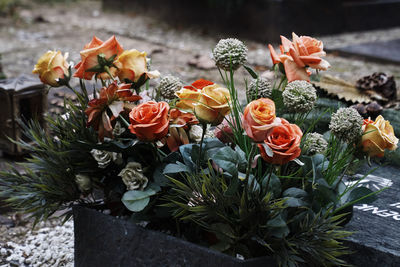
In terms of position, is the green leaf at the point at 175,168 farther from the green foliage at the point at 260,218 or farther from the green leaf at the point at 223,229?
the green leaf at the point at 223,229

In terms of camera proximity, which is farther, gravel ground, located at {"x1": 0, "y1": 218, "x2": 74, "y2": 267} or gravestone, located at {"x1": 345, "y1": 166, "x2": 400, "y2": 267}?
Result: gravel ground, located at {"x1": 0, "y1": 218, "x2": 74, "y2": 267}

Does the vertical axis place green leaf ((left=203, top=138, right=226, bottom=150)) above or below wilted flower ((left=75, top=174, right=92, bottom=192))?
above

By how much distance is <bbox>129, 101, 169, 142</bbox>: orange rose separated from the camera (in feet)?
4.60

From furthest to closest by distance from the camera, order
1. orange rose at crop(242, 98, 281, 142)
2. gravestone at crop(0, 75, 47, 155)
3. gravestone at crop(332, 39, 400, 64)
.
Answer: gravestone at crop(332, 39, 400, 64), gravestone at crop(0, 75, 47, 155), orange rose at crop(242, 98, 281, 142)

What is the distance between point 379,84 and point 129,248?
1.94 meters

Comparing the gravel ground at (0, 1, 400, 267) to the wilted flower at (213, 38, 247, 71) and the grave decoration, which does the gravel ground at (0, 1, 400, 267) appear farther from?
the wilted flower at (213, 38, 247, 71)

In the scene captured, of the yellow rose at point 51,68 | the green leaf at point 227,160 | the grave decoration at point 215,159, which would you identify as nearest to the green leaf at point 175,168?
the grave decoration at point 215,159

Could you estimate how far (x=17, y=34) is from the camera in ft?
20.0

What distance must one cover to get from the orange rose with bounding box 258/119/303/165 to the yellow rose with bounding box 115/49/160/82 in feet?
1.52

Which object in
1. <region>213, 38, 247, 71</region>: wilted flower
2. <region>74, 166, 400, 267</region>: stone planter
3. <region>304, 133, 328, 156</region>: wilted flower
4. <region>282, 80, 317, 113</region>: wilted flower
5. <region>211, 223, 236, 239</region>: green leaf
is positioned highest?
<region>213, 38, 247, 71</region>: wilted flower

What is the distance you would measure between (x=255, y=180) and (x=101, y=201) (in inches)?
22.2

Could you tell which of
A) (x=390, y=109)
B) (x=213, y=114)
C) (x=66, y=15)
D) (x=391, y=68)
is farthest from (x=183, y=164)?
(x=66, y=15)

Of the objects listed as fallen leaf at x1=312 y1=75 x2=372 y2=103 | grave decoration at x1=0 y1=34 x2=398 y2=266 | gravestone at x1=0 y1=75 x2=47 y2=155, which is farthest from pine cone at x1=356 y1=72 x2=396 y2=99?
gravestone at x1=0 y1=75 x2=47 y2=155

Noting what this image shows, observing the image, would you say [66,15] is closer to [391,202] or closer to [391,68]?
[391,68]
